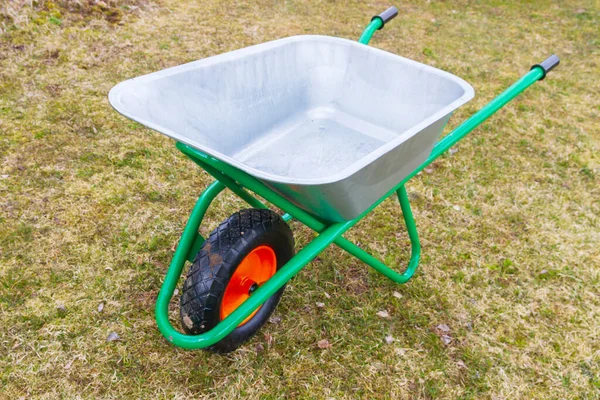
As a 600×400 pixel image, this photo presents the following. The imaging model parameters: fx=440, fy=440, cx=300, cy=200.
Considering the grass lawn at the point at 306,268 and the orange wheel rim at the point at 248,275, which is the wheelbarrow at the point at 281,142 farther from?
the grass lawn at the point at 306,268

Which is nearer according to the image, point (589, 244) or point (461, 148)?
point (589, 244)

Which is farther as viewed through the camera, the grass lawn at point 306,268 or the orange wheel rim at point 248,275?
the grass lawn at point 306,268

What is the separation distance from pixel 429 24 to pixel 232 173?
500 cm

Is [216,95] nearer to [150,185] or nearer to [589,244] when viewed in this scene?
[150,185]

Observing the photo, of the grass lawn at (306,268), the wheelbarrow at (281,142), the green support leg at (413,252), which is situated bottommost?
the grass lawn at (306,268)

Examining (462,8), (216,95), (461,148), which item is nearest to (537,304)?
(461,148)

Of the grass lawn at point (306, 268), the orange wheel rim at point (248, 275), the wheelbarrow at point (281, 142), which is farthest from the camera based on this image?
the grass lawn at point (306, 268)

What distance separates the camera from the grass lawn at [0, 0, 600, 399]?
197 centimetres

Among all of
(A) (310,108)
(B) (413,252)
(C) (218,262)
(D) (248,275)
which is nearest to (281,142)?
(A) (310,108)

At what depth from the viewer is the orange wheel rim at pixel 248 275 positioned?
1.72 metres

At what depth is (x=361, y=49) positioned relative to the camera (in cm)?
203

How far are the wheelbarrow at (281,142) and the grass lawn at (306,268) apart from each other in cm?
25

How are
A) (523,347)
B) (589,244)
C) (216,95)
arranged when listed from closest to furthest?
1. (216,95)
2. (523,347)
3. (589,244)

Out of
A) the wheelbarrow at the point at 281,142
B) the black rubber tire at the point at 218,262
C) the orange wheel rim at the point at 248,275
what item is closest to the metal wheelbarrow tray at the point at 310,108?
the wheelbarrow at the point at 281,142
